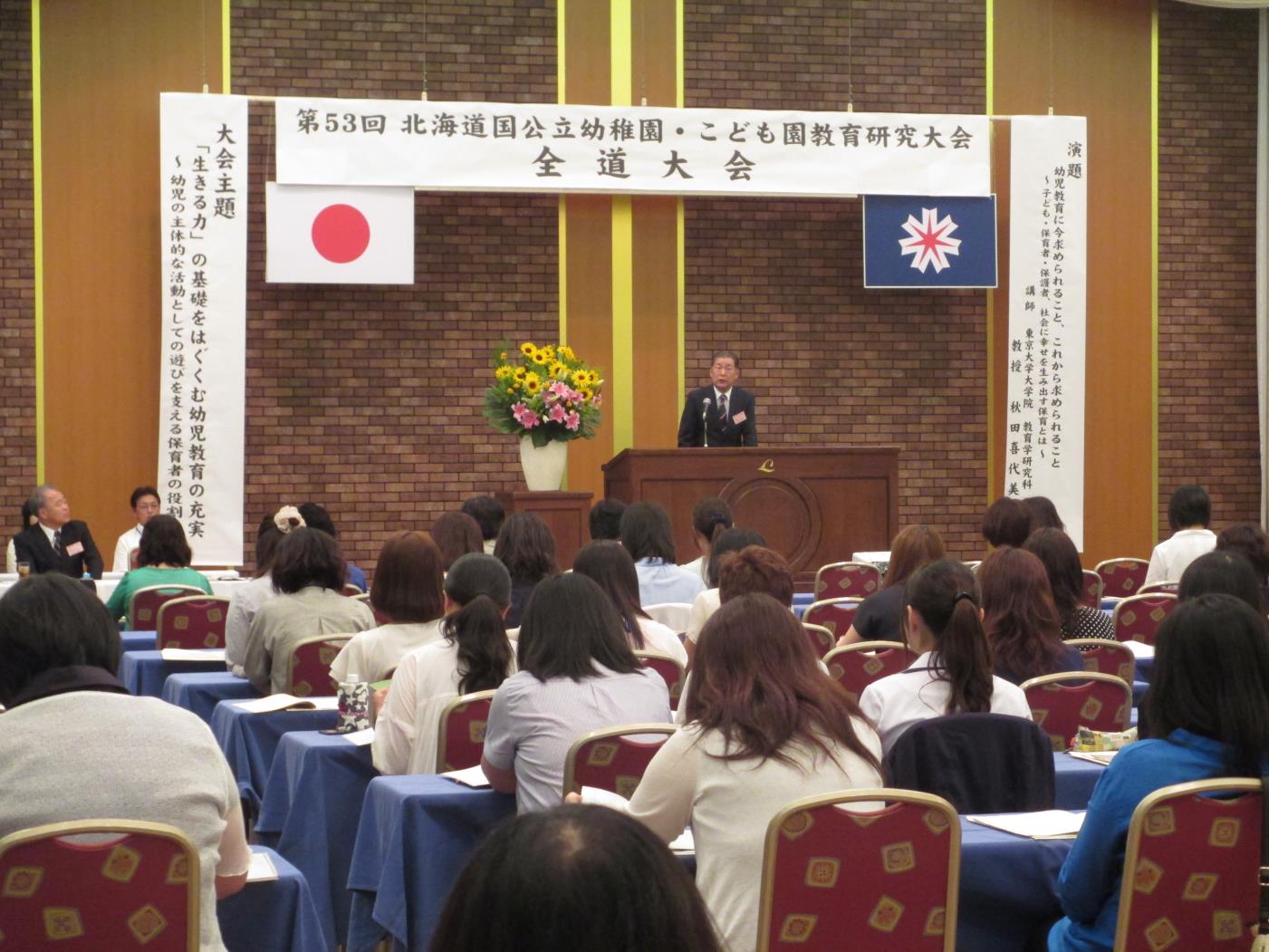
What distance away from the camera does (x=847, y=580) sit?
7.70 m

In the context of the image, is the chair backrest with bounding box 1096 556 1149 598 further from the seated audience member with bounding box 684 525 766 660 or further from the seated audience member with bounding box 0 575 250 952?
the seated audience member with bounding box 0 575 250 952

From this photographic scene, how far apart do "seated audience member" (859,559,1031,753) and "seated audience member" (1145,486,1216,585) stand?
444 cm

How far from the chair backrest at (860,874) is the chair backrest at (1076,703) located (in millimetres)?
1457

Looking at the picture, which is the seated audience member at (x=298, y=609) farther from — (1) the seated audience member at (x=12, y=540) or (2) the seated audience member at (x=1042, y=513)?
(1) the seated audience member at (x=12, y=540)

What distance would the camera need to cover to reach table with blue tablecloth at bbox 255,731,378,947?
4090mm

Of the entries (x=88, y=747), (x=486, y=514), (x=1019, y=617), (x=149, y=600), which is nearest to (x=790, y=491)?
(x=486, y=514)

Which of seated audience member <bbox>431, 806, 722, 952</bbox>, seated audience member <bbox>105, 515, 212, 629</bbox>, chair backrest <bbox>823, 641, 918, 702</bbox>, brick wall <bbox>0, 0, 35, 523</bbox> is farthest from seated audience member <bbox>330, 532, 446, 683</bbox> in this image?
brick wall <bbox>0, 0, 35, 523</bbox>

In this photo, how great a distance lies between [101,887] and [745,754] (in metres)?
1.03

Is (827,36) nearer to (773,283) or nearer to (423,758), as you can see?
(773,283)

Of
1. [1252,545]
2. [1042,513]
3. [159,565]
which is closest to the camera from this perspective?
[1252,545]

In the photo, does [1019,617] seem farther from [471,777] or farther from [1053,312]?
[1053,312]

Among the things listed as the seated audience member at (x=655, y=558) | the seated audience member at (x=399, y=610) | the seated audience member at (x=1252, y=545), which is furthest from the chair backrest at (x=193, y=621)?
the seated audience member at (x=1252, y=545)

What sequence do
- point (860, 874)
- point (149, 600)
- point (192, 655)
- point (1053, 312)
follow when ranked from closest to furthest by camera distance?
1. point (860, 874)
2. point (192, 655)
3. point (149, 600)
4. point (1053, 312)

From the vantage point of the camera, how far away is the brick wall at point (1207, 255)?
1129cm
